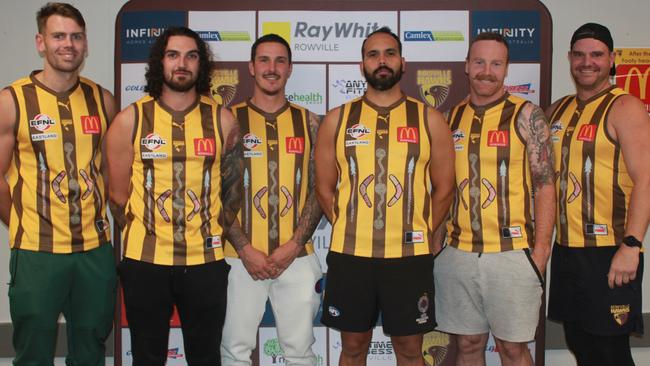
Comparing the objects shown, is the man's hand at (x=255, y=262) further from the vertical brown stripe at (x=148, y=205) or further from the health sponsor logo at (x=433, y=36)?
the health sponsor logo at (x=433, y=36)

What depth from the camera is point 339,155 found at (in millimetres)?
2789

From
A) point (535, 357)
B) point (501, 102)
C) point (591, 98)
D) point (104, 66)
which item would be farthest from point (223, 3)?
point (535, 357)

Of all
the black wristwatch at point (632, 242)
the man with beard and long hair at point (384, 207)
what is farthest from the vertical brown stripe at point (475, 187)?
the black wristwatch at point (632, 242)

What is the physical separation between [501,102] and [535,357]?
1.63m

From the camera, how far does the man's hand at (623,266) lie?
2666 mm

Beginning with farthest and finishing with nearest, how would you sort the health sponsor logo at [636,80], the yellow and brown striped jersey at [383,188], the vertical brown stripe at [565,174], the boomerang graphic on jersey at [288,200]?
the health sponsor logo at [636,80], the boomerang graphic on jersey at [288,200], the vertical brown stripe at [565,174], the yellow and brown striped jersey at [383,188]

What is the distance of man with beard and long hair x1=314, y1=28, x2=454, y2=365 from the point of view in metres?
2.69

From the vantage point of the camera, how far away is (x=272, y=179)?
2.97m

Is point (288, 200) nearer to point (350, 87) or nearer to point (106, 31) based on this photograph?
point (350, 87)

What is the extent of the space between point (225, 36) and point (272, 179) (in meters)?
1.03

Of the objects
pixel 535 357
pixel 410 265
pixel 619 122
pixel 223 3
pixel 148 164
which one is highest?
pixel 223 3

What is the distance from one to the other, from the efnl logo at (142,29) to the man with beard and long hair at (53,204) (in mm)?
767

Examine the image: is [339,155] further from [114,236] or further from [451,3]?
[114,236]

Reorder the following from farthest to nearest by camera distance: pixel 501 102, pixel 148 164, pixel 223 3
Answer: pixel 223 3
pixel 501 102
pixel 148 164
